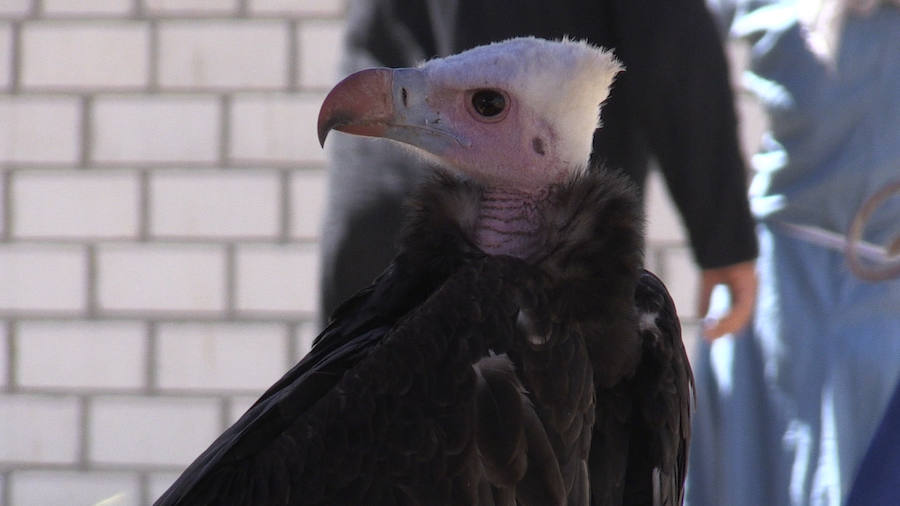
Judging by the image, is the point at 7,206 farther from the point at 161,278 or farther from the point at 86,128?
the point at 161,278

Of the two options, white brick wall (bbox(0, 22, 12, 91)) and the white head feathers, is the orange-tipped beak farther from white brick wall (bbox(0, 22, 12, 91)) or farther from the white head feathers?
white brick wall (bbox(0, 22, 12, 91))

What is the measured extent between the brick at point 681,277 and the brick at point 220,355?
4.54 ft

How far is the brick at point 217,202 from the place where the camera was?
516 cm

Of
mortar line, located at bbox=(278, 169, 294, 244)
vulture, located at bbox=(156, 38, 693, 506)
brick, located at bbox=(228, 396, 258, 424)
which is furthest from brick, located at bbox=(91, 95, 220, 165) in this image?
vulture, located at bbox=(156, 38, 693, 506)

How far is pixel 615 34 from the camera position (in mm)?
2877

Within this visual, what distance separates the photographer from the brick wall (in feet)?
16.9

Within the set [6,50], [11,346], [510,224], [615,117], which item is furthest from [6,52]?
[510,224]

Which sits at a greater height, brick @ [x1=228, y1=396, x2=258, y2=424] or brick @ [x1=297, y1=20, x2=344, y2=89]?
brick @ [x1=297, y1=20, x2=344, y2=89]

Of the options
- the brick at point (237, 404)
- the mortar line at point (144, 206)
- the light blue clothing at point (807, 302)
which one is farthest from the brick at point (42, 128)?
the light blue clothing at point (807, 302)

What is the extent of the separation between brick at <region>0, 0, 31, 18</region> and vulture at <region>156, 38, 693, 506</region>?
11.6 feet

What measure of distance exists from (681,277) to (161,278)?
1863 mm

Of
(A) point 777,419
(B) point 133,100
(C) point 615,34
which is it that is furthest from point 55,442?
(C) point 615,34

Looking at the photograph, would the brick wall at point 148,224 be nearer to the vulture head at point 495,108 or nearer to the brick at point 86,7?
the brick at point 86,7

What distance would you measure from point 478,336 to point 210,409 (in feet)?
11.8
